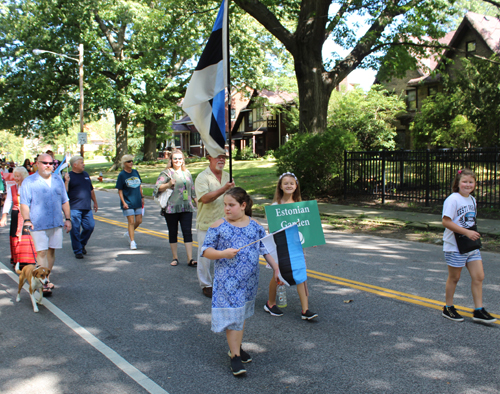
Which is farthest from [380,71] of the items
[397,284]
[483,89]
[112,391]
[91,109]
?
[91,109]

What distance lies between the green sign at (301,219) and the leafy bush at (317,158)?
10.8 m

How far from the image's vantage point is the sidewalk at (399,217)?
35.1 feet

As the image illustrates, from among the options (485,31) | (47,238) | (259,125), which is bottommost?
(47,238)

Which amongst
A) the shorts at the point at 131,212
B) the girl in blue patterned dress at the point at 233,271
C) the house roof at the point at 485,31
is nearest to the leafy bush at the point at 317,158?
the shorts at the point at 131,212

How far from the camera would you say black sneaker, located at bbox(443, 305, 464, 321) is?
483 cm

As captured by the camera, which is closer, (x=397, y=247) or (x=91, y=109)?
(x=397, y=247)

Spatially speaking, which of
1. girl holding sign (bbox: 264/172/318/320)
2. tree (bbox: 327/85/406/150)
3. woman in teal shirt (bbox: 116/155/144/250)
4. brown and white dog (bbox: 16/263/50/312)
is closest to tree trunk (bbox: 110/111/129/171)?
tree (bbox: 327/85/406/150)

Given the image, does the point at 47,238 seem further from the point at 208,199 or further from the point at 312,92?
the point at 312,92

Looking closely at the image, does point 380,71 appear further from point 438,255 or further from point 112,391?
point 112,391

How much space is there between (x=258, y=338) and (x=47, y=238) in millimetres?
3447

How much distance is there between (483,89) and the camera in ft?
75.3

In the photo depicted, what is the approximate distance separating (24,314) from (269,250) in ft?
11.1

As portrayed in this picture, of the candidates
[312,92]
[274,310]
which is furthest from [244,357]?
[312,92]

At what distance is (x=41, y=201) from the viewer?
6121mm
